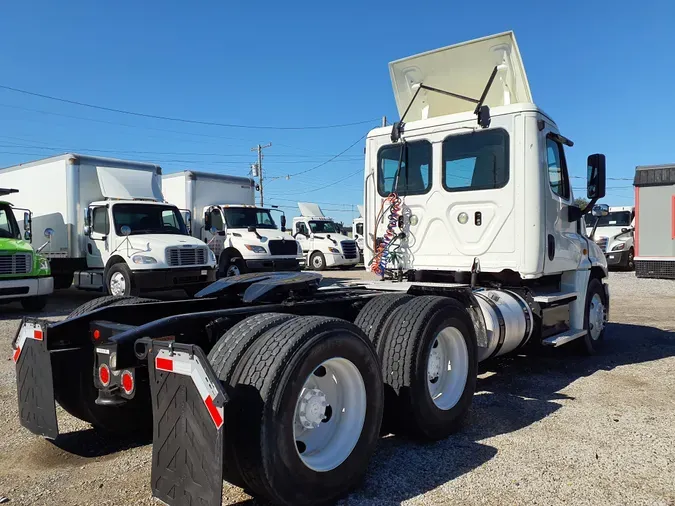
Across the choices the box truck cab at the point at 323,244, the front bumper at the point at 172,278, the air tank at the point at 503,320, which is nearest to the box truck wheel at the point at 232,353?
the air tank at the point at 503,320

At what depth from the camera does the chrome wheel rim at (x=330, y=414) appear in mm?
3074

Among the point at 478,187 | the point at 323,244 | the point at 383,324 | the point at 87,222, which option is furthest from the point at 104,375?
the point at 323,244

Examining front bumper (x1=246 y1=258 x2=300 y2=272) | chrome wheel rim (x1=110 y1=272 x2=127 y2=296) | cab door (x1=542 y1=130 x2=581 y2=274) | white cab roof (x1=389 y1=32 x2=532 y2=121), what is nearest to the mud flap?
cab door (x1=542 y1=130 x2=581 y2=274)

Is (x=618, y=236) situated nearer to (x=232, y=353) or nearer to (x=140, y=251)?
(x=140, y=251)

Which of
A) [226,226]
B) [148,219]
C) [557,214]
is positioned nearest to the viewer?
[557,214]

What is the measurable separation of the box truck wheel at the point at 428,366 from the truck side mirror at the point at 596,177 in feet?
9.86

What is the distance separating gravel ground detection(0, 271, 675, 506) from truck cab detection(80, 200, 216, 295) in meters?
6.18

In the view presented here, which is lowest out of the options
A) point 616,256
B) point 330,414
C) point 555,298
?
point 330,414

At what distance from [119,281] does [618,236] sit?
17.3m

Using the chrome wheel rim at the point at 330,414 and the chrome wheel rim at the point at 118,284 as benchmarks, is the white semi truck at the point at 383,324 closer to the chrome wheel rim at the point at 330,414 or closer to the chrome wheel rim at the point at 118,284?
the chrome wheel rim at the point at 330,414

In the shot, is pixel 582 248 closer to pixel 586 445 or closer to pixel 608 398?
pixel 608 398

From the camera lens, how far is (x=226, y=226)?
1634 cm

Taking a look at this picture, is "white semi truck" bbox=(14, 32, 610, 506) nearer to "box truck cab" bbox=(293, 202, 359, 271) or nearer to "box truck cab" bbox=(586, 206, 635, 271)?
"box truck cab" bbox=(586, 206, 635, 271)

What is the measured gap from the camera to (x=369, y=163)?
6828 mm
